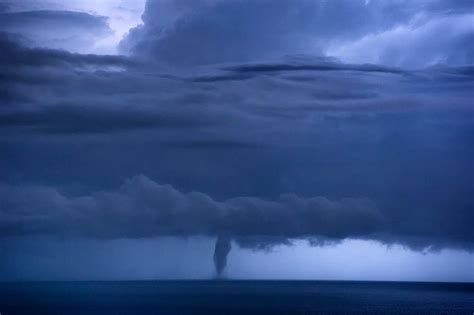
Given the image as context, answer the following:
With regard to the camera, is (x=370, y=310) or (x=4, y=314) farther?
(x=370, y=310)

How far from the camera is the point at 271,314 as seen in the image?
97.9m

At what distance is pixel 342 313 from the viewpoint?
101000 mm

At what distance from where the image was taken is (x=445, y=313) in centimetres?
10000

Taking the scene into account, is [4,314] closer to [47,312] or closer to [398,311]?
[47,312]

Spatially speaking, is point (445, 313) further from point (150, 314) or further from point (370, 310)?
point (150, 314)

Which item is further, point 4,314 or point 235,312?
point 235,312

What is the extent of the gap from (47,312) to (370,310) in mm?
45697

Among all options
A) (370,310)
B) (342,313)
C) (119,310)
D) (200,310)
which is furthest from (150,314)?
(370,310)

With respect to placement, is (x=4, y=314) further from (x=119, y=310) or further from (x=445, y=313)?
(x=445, y=313)

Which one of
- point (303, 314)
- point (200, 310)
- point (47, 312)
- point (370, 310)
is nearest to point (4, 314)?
point (47, 312)

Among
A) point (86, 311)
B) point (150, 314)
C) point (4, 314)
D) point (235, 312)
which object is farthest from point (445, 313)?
point (4, 314)

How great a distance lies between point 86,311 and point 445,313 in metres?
48.0

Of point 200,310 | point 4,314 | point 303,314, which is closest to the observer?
point 4,314

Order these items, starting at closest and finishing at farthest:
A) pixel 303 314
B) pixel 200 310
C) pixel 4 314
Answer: pixel 4 314, pixel 303 314, pixel 200 310
